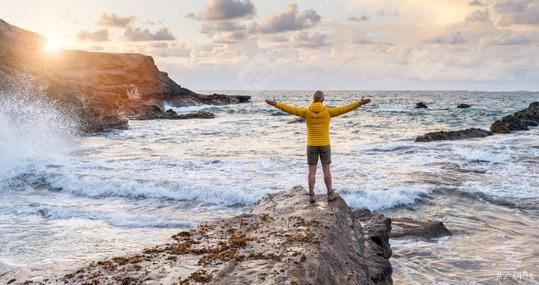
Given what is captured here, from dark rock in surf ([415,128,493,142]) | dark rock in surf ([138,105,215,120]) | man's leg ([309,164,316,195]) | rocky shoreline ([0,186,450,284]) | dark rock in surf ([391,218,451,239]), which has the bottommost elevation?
dark rock in surf ([138,105,215,120])

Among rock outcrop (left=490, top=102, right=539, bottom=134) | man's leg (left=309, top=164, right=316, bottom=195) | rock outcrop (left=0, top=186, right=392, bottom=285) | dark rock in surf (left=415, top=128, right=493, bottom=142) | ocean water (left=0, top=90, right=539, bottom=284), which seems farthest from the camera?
rock outcrop (left=490, top=102, right=539, bottom=134)

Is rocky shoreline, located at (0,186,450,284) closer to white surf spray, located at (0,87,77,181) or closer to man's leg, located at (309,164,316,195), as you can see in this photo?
man's leg, located at (309,164,316,195)

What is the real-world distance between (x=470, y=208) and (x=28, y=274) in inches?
398

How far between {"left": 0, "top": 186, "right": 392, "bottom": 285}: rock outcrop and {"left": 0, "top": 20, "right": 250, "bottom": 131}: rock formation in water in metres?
26.2

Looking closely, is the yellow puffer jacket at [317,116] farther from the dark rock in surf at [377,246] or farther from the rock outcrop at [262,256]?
the dark rock in surf at [377,246]

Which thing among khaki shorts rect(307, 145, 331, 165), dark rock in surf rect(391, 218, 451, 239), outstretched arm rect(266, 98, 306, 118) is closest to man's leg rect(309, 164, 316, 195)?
khaki shorts rect(307, 145, 331, 165)

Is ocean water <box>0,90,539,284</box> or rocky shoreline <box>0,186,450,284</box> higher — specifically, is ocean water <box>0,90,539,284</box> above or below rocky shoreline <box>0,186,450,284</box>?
below

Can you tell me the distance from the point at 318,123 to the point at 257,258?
10.7ft

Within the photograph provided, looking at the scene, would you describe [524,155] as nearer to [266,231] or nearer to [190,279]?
[266,231]

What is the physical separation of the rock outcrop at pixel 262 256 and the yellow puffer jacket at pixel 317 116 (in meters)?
1.18

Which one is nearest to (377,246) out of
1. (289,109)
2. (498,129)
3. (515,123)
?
(289,109)

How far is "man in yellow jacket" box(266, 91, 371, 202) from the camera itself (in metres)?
7.49

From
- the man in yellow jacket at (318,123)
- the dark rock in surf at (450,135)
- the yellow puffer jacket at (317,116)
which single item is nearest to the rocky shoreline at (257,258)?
the man in yellow jacket at (318,123)

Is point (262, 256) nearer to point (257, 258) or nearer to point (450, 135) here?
point (257, 258)
